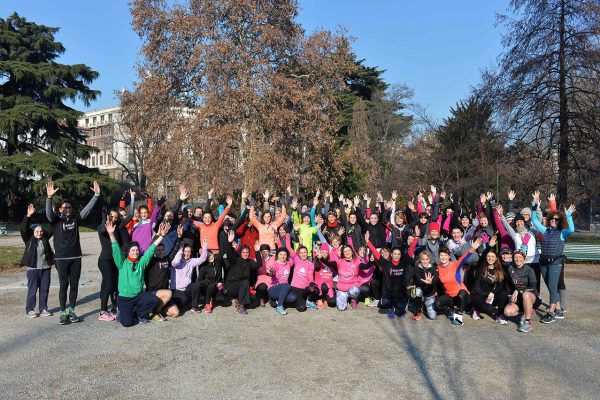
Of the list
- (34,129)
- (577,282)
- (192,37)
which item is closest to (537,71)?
(577,282)

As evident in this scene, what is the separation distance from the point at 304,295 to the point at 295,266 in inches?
21.8

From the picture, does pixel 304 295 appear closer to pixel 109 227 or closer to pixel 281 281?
pixel 281 281

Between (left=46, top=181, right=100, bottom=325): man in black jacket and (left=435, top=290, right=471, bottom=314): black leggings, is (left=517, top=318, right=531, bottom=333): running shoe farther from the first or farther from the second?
(left=46, top=181, right=100, bottom=325): man in black jacket

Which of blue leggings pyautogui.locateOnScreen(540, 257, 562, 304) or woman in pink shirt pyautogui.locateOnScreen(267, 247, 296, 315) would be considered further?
woman in pink shirt pyautogui.locateOnScreen(267, 247, 296, 315)

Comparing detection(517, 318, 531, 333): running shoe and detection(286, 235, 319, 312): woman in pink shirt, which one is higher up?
detection(286, 235, 319, 312): woman in pink shirt

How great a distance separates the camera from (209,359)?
5520mm

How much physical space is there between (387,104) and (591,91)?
82.0 feet

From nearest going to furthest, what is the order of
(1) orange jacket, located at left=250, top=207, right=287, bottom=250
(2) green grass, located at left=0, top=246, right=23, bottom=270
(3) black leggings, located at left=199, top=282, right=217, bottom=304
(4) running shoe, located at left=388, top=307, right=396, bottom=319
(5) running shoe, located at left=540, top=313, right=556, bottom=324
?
(5) running shoe, located at left=540, top=313, right=556, bottom=324
(4) running shoe, located at left=388, top=307, right=396, bottom=319
(3) black leggings, located at left=199, top=282, right=217, bottom=304
(1) orange jacket, located at left=250, top=207, right=287, bottom=250
(2) green grass, located at left=0, top=246, right=23, bottom=270

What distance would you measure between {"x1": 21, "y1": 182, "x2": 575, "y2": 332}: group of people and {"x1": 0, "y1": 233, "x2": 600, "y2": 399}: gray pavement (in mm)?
356

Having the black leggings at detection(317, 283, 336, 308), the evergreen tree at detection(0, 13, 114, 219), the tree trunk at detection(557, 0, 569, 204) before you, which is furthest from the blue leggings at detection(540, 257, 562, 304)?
the evergreen tree at detection(0, 13, 114, 219)

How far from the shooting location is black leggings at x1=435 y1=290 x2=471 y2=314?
737 cm

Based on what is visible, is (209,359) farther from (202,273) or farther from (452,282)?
(452,282)

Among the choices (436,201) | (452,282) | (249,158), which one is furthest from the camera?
(249,158)

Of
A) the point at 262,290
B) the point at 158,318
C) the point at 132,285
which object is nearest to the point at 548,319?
the point at 262,290
